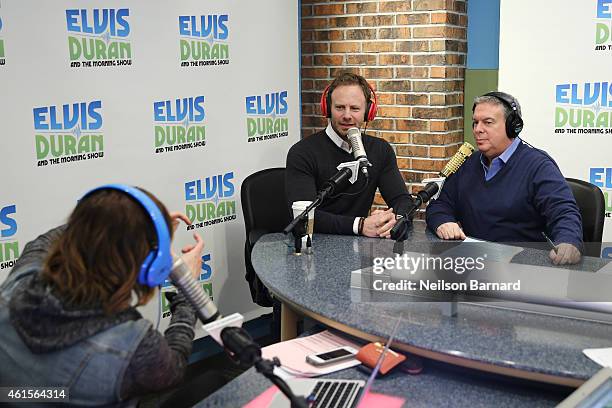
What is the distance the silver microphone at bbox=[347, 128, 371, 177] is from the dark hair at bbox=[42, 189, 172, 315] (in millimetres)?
1350

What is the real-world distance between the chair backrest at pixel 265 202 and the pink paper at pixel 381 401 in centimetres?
178

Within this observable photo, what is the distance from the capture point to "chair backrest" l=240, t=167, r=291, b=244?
11.5 feet

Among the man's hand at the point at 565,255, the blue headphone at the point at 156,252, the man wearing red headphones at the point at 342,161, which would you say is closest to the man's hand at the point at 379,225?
the man wearing red headphones at the point at 342,161

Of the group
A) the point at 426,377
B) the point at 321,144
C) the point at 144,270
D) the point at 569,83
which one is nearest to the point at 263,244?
the point at 321,144

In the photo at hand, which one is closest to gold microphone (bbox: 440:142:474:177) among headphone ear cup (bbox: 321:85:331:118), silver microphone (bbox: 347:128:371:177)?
silver microphone (bbox: 347:128:371:177)

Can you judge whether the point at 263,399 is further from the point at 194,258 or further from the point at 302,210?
the point at 302,210

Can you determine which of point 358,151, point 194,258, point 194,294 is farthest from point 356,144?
point 194,294

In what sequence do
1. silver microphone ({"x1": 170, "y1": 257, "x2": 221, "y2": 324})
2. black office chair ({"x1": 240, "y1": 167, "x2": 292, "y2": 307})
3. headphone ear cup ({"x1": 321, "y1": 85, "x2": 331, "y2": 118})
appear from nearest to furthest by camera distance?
silver microphone ({"x1": 170, "y1": 257, "x2": 221, "y2": 324}) → headphone ear cup ({"x1": 321, "y1": 85, "x2": 331, "y2": 118}) → black office chair ({"x1": 240, "y1": 167, "x2": 292, "y2": 307})

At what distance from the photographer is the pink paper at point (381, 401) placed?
1.69 meters

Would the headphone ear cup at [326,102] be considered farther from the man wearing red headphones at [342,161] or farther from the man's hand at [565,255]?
the man's hand at [565,255]

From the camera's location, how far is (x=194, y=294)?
151 cm

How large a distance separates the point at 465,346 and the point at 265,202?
1.94 metres

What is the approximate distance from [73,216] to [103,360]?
11.5 inches

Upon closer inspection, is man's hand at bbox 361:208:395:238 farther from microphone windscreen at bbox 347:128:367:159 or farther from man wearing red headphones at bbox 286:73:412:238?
microphone windscreen at bbox 347:128:367:159
